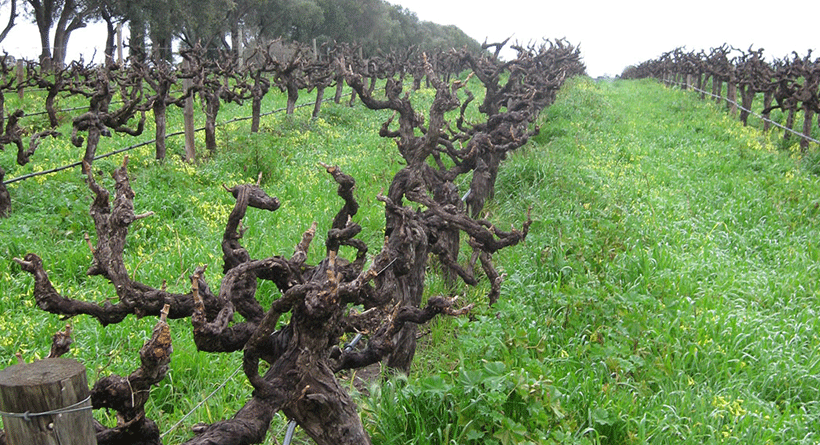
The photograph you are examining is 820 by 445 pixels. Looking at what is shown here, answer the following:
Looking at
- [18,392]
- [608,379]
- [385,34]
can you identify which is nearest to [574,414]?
[608,379]

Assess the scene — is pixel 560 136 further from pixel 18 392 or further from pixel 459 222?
pixel 18 392

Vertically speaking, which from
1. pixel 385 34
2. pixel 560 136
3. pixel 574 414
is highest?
pixel 385 34

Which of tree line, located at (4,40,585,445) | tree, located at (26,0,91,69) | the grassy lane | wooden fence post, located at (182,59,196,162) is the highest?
tree, located at (26,0,91,69)

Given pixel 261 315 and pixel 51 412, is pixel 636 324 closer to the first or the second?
pixel 261 315

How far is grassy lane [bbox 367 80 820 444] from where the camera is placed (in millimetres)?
3740

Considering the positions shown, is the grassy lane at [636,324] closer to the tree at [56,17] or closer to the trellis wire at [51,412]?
the trellis wire at [51,412]

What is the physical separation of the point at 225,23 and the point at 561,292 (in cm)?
3989

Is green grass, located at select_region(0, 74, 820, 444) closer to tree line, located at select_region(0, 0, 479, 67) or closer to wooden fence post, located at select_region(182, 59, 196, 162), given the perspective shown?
wooden fence post, located at select_region(182, 59, 196, 162)

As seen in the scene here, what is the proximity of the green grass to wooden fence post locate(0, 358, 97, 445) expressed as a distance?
2148mm

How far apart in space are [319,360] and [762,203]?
8.98 m

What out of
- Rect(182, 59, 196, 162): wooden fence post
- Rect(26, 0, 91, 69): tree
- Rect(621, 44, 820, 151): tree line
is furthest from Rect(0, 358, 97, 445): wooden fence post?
Rect(26, 0, 91, 69): tree

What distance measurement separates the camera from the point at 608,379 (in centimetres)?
443

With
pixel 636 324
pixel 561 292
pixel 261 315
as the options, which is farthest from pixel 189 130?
pixel 636 324

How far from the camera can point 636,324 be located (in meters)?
5.05
